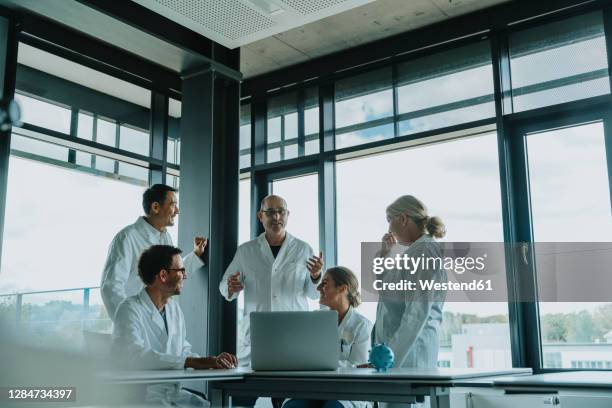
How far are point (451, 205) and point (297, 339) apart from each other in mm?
A: 2014

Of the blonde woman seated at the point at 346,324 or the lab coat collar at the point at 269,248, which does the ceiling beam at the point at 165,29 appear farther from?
the blonde woman seated at the point at 346,324

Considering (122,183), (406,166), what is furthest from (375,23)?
(122,183)

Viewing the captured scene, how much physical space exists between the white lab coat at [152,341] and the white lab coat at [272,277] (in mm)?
1035

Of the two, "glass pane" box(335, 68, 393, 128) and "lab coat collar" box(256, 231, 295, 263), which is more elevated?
"glass pane" box(335, 68, 393, 128)

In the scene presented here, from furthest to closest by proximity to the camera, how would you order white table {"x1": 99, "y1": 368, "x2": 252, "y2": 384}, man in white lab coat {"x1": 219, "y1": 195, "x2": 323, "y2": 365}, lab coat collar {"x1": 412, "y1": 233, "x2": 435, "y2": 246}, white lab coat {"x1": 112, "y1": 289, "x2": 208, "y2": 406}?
man in white lab coat {"x1": 219, "y1": 195, "x2": 323, "y2": 365} → lab coat collar {"x1": 412, "y1": 233, "x2": 435, "y2": 246} → white lab coat {"x1": 112, "y1": 289, "x2": 208, "y2": 406} → white table {"x1": 99, "y1": 368, "x2": 252, "y2": 384}

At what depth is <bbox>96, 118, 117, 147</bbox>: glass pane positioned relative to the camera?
13.7ft

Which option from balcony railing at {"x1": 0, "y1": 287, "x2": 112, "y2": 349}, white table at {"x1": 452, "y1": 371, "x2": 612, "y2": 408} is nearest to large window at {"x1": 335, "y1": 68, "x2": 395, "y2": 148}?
white table at {"x1": 452, "y1": 371, "x2": 612, "y2": 408}

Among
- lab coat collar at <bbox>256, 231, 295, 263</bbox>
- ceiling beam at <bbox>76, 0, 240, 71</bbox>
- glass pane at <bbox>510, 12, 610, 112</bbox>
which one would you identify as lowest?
lab coat collar at <bbox>256, 231, 295, 263</bbox>

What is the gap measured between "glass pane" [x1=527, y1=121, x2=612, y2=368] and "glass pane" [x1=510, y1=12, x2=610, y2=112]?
216 millimetres

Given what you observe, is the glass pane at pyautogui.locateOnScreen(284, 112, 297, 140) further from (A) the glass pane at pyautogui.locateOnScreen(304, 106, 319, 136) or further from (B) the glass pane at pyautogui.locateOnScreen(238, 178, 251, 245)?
(B) the glass pane at pyautogui.locateOnScreen(238, 178, 251, 245)

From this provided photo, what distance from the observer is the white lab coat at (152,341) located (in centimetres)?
238

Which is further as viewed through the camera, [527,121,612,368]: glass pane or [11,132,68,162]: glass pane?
[11,132,68,162]: glass pane

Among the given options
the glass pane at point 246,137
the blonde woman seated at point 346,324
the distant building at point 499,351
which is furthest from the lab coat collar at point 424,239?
the glass pane at point 246,137

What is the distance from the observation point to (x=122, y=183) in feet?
14.0
